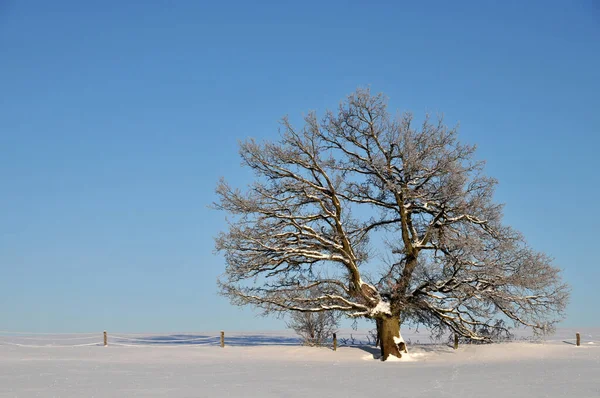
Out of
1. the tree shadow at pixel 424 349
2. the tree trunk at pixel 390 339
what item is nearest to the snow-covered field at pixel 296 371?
the tree shadow at pixel 424 349

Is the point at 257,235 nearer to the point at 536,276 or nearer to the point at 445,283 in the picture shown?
the point at 445,283

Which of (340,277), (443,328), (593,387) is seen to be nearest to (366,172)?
(340,277)

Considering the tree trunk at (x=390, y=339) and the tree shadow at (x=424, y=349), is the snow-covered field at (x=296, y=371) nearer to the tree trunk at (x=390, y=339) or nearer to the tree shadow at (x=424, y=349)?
the tree shadow at (x=424, y=349)

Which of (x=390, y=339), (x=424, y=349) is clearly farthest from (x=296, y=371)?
(x=424, y=349)

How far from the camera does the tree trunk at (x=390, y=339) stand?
93.5 ft

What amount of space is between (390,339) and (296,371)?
22.2ft

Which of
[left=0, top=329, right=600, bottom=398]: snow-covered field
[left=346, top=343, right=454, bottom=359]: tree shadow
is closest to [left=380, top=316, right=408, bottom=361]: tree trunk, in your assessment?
[left=0, top=329, right=600, bottom=398]: snow-covered field

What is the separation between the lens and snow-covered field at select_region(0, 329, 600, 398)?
17.5 metres

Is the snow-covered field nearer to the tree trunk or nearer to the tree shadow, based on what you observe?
the tree shadow

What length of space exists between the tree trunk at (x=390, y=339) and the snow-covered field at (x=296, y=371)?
0.60 meters

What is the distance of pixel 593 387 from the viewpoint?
690 inches

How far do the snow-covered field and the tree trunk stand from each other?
598 millimetres

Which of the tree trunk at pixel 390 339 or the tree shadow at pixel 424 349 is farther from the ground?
the tree trunk at pixel 390 339

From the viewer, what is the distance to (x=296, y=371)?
2317cm
